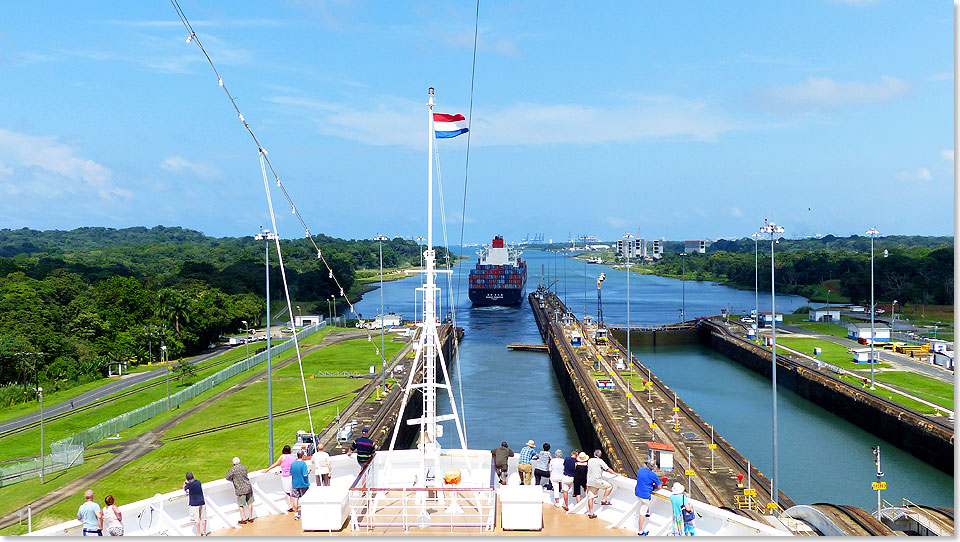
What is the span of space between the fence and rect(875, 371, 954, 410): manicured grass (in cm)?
4791

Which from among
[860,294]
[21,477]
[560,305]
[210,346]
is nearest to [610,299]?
[560,305]

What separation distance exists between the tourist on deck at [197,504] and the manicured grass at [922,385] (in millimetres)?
46046

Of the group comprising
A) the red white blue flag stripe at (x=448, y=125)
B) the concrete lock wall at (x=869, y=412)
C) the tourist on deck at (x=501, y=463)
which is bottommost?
the concrete lock wall at (x=869, y=412)

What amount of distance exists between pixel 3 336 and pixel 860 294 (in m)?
124

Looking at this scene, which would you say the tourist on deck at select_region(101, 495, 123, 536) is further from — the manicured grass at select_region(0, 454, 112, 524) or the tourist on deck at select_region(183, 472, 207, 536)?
the manicured grass at select_region(0, 454, 112, 524)

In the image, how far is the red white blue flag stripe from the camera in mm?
16344

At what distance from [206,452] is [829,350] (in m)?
59.7

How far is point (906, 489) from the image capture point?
126 ft

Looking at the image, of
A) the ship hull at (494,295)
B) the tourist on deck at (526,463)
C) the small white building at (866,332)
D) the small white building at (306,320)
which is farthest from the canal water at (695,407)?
the ship hull at (494,295)

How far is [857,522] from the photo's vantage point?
21.5 m

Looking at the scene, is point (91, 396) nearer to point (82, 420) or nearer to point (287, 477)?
point (82, 420)

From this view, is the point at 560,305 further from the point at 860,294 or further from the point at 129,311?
the point at 129,311

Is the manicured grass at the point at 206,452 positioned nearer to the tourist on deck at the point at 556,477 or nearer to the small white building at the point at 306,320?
the tourist on deck at the point at 556,477

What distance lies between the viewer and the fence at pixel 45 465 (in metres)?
33.3
